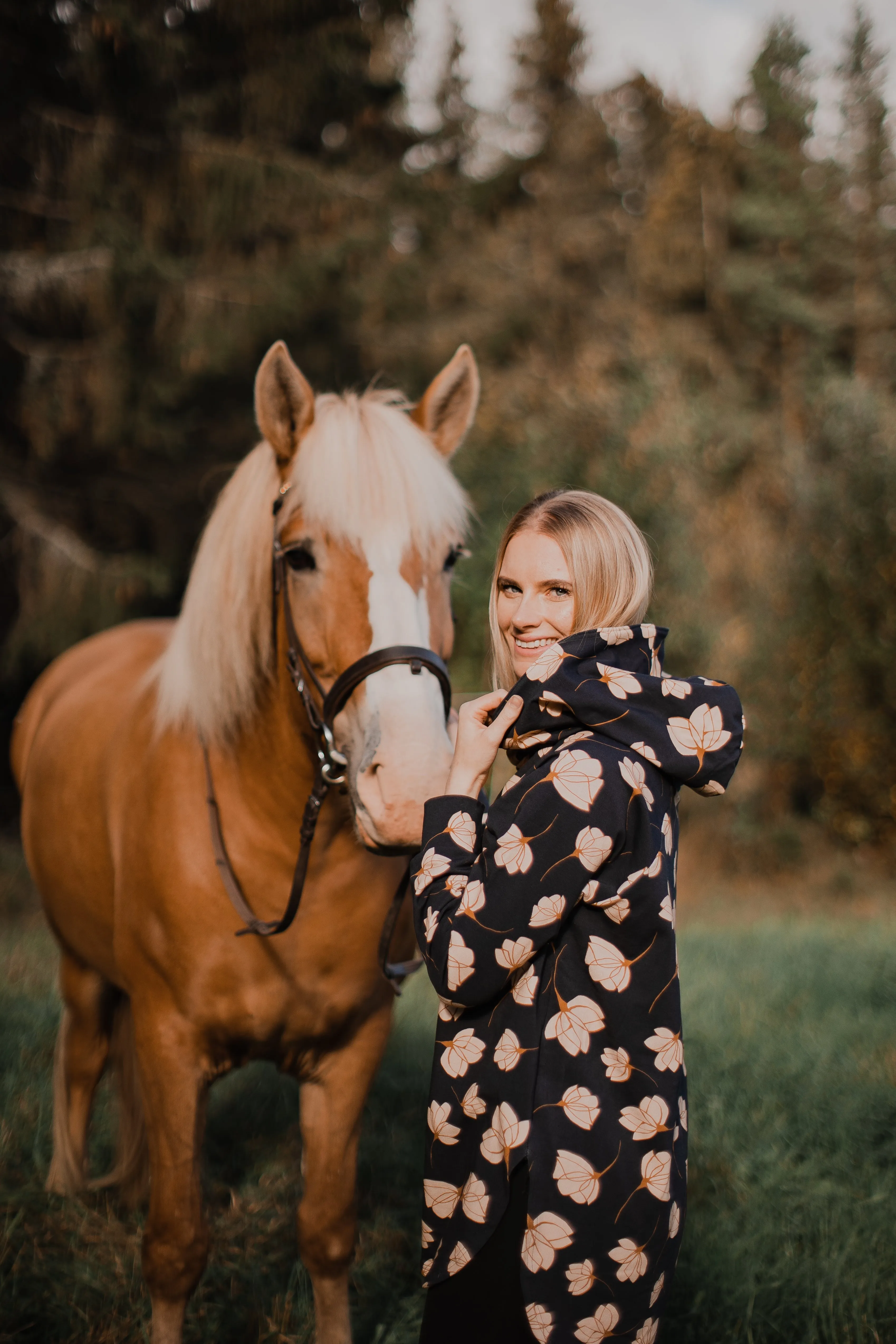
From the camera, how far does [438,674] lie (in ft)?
5.79

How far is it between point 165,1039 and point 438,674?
1.08 meters

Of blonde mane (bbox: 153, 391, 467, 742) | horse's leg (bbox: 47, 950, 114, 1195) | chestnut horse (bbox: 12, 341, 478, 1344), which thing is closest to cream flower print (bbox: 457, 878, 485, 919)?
chestnut horse (bbox: 12, 341, 478, 1344)

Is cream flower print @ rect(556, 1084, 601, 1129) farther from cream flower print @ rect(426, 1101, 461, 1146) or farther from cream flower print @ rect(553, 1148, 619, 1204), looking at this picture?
cream flower print @ rect(426, 1101, 461, 1146)

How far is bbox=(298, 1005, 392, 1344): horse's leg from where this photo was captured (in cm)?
219

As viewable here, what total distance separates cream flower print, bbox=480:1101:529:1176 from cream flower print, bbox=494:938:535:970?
21 centimetres

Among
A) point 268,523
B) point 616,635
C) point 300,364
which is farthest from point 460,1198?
point 300,364

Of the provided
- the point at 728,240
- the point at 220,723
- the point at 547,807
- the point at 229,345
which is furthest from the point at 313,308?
the point at 728,240

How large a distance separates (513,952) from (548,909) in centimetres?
8

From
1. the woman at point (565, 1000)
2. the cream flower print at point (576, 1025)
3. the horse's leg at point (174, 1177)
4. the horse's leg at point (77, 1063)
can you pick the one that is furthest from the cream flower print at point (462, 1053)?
the horse's leg at point (77, 1063)

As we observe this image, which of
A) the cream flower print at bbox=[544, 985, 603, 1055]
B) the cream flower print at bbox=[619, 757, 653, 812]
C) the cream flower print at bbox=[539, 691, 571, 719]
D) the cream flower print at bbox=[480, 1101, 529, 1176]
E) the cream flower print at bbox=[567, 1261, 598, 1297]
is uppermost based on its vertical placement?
the cream flower print at bbox=[539, 691, 571, 719]

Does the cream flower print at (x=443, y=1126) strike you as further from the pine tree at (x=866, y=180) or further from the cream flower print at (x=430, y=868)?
the pine tree at (x=866, y=180)

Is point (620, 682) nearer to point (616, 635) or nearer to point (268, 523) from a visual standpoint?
point (616, 635)

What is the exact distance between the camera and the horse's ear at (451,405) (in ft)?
7.74

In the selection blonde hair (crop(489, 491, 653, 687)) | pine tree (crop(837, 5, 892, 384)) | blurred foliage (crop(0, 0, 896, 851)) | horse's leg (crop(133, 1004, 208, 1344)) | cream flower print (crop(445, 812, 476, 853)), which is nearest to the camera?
cream flower print (crop(445, 812, 476, 853))
